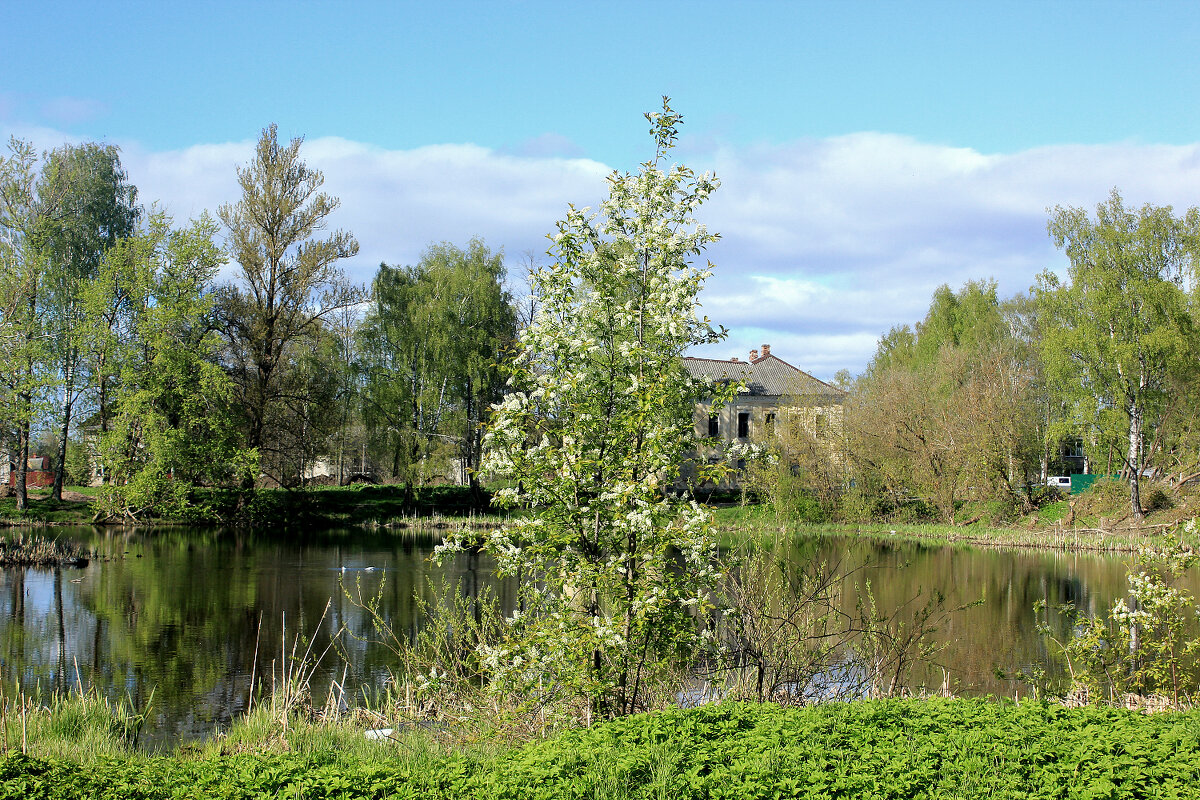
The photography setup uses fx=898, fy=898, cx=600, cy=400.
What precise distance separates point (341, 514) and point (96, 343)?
37.3 feet

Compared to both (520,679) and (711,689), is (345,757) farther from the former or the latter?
(711,689)

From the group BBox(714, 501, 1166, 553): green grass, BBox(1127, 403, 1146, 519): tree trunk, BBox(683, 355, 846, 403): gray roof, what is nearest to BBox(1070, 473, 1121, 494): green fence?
BBox(714, 501, 1166, 553): green grass

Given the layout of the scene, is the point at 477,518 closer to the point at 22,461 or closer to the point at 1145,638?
the point at 22,461

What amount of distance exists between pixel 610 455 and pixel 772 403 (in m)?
44.1

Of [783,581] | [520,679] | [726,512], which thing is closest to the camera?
[520,679]

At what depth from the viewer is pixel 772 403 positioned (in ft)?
165

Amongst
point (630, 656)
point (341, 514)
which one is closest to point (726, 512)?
point (341, 514)

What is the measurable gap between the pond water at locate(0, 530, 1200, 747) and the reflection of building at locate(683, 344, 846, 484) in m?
6.85

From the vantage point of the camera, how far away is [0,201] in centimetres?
3381

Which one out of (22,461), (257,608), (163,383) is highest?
(163,383)

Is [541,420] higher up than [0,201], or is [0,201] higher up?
[0,201]

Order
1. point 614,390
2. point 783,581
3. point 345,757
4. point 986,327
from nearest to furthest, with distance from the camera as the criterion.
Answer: point 345,757 → point 614,390 → point 783,581 → point 986,327

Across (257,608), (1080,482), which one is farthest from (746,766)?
(1080,482)

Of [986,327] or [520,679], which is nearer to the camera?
[520,679]
